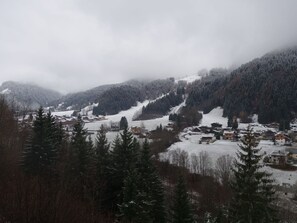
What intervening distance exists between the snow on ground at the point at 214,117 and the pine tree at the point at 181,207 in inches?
5146

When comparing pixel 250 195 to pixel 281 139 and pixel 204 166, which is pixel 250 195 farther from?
pixel 281 139

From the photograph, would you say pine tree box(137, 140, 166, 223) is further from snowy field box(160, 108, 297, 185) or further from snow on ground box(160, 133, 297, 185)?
snow on ground box(160, 133, 297, 185)

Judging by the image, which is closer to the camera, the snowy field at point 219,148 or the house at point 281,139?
the snowy field at point 219,148

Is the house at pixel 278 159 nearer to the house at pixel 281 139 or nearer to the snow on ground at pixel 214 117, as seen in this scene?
the house at pixel 281 139

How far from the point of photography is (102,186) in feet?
91.6

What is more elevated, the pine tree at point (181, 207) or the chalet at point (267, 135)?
the chalet at point (267, 135)

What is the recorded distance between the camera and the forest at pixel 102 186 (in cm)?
1003

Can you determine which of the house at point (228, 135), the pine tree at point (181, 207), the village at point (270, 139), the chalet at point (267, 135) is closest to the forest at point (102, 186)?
the pine tree at point (181, 207)

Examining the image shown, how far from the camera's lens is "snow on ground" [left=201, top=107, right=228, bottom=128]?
158 metres

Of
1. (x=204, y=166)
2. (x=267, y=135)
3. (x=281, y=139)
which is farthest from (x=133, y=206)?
(x=267, y=135)

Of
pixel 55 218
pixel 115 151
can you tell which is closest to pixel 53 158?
pixel 115 151

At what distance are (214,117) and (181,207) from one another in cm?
15532

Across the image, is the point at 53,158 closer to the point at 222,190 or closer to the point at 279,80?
the point at 222,190

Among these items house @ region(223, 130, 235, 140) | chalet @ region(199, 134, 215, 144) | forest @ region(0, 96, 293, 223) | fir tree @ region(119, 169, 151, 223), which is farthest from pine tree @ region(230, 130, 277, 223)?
house @ region(223, 130, 235, 140)
